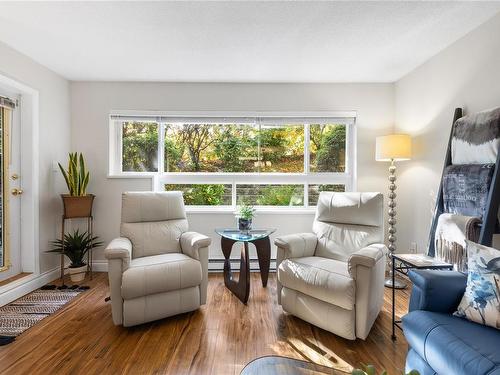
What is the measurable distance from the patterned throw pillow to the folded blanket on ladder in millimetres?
448

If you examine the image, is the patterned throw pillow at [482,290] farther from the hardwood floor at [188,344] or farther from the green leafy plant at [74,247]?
the green leafy plant at [74,247]

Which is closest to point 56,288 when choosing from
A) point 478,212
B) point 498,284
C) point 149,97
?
point 149,97

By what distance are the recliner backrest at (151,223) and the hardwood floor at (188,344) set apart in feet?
2.03

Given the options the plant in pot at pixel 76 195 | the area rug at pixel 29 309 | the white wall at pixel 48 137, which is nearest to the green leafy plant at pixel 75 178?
the plant in pot at pixel 76 195

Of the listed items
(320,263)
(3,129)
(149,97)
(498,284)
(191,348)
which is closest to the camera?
(498,284)

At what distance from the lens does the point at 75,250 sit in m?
2.98

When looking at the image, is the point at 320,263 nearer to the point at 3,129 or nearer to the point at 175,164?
the point at 175,164

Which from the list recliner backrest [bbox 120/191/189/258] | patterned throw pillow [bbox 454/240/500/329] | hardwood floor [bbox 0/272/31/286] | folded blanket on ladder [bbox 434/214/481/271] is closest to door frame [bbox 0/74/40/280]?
hardwood floor [bbox 0/272/31/286]

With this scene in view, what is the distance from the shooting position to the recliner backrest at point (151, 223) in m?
2.53

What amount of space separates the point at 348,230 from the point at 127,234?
2.03m

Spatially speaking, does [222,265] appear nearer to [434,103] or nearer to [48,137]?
[48,137]

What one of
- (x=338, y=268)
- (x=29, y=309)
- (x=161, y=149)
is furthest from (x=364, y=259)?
(x=29, y=309)

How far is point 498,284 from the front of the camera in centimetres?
132

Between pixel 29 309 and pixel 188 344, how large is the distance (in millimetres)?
1582
